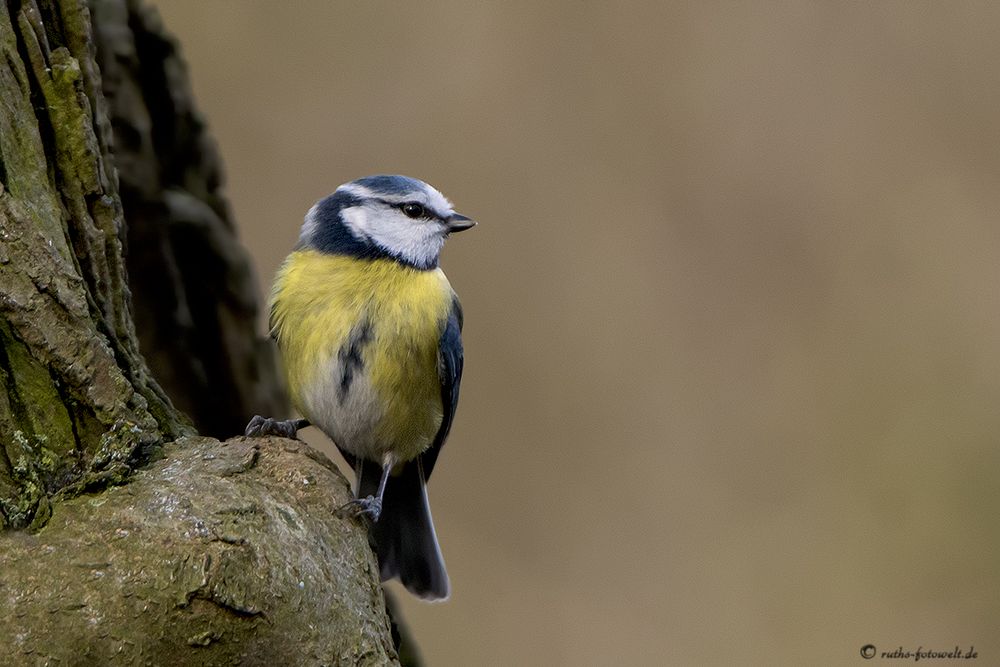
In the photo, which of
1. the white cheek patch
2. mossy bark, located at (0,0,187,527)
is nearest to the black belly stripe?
the white cheek patch

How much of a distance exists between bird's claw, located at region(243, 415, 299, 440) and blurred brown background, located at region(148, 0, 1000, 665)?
1222mm

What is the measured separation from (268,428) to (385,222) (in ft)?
2.24

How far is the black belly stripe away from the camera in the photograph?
8.33 ft

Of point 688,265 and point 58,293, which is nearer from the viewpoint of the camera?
point 58,293

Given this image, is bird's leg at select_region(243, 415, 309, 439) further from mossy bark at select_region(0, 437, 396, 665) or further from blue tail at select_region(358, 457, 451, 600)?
mossy bark at select_region(0, 437, 396, 665)

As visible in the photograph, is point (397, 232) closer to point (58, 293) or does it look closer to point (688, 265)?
point (58, 293)

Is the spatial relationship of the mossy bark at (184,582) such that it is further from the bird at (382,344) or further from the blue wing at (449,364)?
the blue wing at (449,364)

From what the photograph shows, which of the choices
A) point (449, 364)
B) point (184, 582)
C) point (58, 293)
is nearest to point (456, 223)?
point (449, 364)

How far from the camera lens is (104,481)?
1.70m

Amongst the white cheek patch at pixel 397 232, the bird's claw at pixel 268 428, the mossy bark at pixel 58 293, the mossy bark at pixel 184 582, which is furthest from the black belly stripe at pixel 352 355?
the mossy bark at pixel 184 582

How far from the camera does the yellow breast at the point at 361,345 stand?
2.55m

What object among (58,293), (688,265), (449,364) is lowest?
(688,265)

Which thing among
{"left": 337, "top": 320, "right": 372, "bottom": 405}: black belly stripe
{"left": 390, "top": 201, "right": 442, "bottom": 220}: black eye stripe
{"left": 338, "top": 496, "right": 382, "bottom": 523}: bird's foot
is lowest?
{"left": 338, "top": 496, "right": 382, "bottom": 523}: bird's foot

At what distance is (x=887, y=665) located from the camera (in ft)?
11.3
